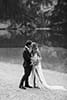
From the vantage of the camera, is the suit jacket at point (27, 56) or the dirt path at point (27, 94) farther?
the suit jacket at point (27, 56)

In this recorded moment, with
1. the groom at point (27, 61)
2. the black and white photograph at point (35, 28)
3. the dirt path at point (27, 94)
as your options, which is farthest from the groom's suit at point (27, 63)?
the black and white photograph at point (35, 28)

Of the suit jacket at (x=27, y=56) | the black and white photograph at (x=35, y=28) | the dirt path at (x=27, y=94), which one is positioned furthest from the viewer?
the black and white photograph at (x=35, y=28)

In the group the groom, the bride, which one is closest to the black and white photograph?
the bride

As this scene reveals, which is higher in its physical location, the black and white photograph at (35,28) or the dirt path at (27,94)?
the black and white photograph at (35,28)

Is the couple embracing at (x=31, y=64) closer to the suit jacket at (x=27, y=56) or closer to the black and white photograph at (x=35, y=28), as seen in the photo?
the suit jacket at (x=27, y=56)

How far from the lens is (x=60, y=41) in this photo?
9.82 meters

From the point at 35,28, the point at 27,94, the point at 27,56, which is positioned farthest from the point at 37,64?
the point at 35,28

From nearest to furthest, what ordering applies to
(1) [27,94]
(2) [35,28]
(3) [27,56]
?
(1) [27,94]
(3) [27,56]
(2) [35,28]

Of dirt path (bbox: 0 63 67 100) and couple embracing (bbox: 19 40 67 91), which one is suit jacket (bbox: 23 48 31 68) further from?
dirt path (bbox: 0 63 67 100)

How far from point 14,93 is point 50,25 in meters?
6.65

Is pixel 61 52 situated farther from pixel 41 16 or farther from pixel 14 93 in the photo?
pixel 14 93

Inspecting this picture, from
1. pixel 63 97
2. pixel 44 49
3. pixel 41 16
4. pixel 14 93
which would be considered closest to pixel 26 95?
pixel 14 93

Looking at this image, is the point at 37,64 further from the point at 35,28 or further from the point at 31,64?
the point at 35,28

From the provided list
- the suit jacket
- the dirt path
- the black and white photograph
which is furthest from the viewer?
the black and white photograph
